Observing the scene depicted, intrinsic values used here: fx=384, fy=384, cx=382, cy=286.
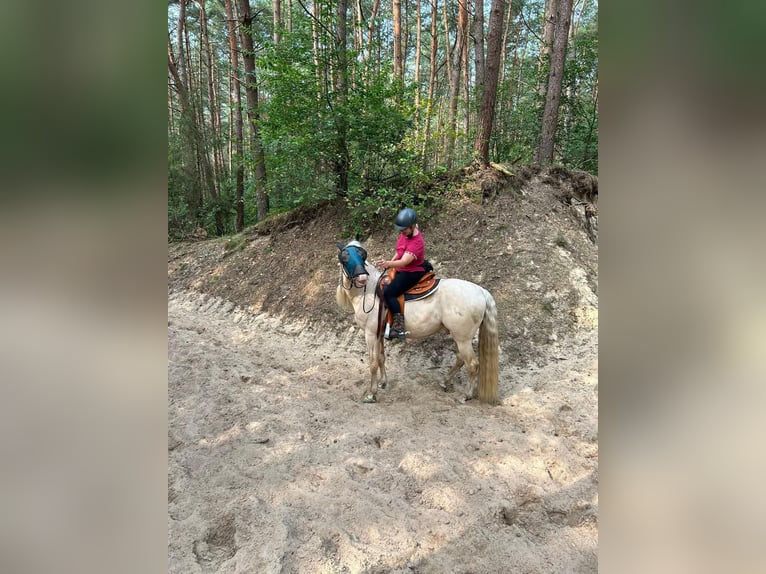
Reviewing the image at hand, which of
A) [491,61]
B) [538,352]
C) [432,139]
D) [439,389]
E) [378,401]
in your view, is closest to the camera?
[378,401]

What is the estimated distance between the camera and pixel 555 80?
850cm

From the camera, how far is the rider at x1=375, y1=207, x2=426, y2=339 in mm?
4293

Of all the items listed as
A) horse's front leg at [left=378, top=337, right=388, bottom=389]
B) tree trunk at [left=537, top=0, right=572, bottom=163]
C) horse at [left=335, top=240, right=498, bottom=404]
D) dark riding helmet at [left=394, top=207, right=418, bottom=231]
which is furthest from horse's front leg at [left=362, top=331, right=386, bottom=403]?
tree trunk at [left=537, top=0, right=572, bottom=163]

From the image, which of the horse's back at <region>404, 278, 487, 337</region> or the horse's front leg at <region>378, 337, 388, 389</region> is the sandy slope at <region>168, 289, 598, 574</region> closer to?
the horse's front leg at <region>378, 337, 388, 389</region>

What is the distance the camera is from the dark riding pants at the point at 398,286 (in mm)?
4473

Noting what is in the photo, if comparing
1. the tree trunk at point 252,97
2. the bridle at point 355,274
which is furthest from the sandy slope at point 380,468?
the tree trunk at point 252,97

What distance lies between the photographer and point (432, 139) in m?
8.23

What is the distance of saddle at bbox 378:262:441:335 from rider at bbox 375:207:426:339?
0.13 feet

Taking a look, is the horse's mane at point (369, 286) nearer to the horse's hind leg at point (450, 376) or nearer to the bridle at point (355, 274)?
the bridle at point (355, 274)

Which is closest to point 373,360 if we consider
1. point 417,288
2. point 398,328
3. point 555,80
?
point 398,328

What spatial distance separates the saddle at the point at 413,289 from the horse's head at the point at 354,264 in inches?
9.8
